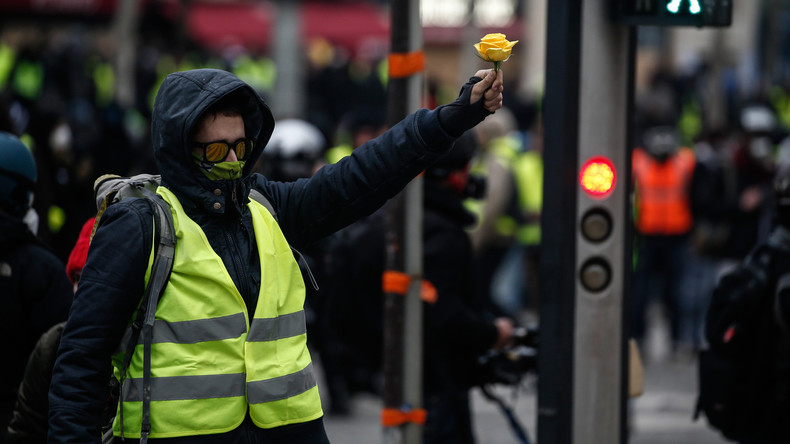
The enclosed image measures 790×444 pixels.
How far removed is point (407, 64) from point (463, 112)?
1827mm

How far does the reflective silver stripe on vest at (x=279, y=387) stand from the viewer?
316 cm

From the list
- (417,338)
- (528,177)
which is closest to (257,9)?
(528,177)

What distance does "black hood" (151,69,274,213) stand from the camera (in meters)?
3.19

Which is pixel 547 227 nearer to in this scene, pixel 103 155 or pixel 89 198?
pixel 89 198

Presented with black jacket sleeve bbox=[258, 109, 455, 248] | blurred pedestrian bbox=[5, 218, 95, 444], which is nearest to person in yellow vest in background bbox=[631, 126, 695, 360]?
black jacket sleeve bbox=[258, 109, 455, 248]

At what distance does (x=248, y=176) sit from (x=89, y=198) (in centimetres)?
543

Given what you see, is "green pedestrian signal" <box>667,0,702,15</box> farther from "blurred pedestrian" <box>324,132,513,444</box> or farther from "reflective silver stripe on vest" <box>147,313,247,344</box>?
"reflective silver stripe on vest" <box>147,313,247,344</box>

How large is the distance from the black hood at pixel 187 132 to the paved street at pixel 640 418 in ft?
15.9

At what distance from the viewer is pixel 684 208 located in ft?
37.6

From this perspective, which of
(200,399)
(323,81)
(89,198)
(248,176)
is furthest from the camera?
(323,81)

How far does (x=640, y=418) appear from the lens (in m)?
8.62

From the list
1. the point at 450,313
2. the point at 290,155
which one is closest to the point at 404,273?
the point at 450,313

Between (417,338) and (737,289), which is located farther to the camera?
(417,338)

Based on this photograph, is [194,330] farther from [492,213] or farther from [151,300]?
[492,213]
